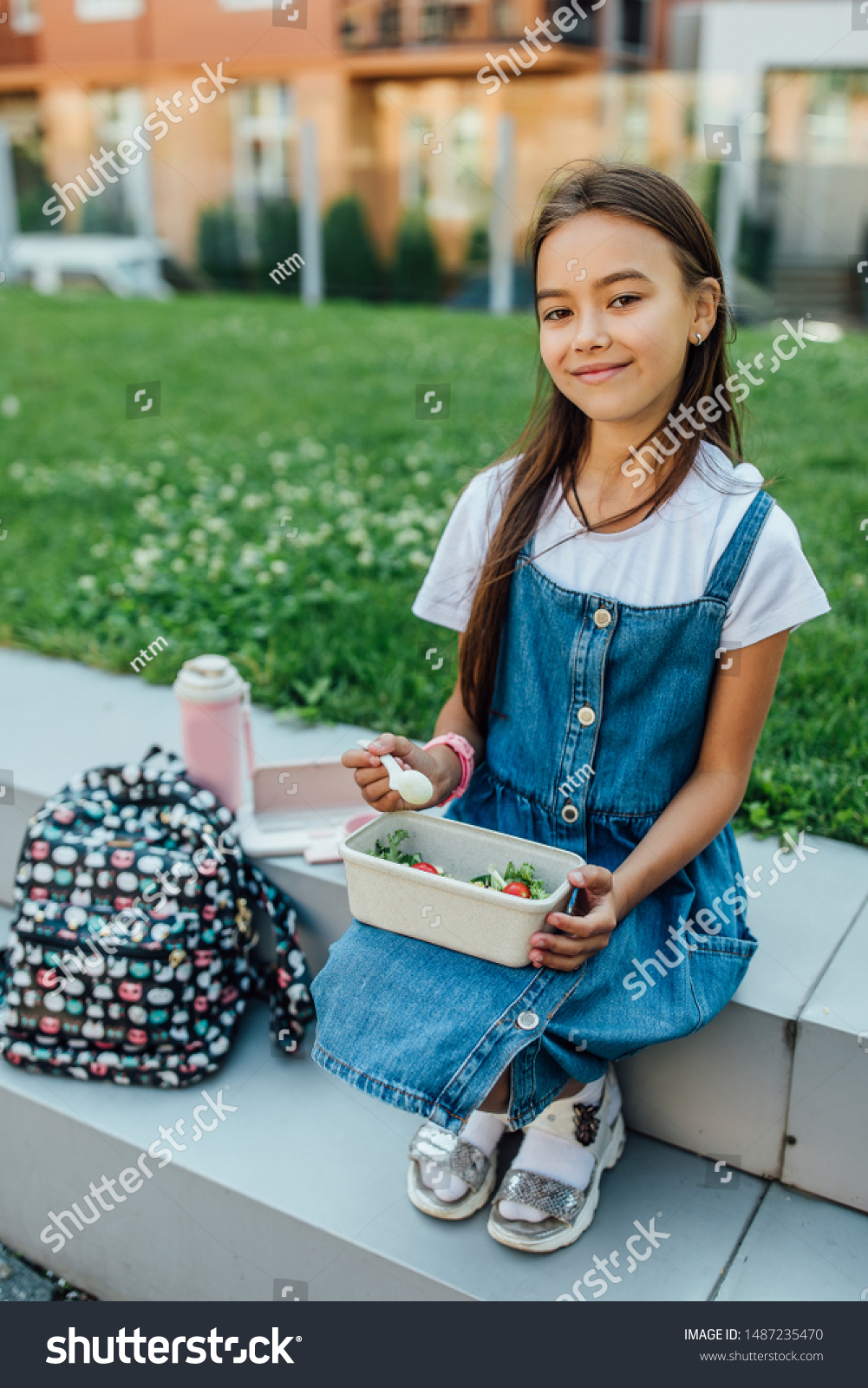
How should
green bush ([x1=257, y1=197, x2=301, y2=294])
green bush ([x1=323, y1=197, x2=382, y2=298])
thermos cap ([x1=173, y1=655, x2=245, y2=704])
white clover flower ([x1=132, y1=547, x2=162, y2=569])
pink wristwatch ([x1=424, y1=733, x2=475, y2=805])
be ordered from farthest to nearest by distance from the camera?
green bush ([x1=257, y1=197, x2=301, y2=294])
green bush ([x1=323, y1=197, x2=382, y2=298])
white clover flower ([x1=132, y1=547, x2=162, y2=569])
thermos cap ([x1=173, y1=655, x2=245, y2=704])
pink wristwatch ([x1=424, y1=733, x2=475, y2=805])

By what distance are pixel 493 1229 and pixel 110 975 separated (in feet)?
2.31

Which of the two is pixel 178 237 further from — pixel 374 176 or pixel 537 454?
pixel 537 454

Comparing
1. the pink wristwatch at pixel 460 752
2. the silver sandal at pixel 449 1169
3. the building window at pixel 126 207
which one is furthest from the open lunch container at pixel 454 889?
the building window at pixel 126 207

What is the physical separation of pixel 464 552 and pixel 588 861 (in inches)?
19.5

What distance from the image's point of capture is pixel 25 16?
18328 millimetres

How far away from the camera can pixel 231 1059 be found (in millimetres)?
1933

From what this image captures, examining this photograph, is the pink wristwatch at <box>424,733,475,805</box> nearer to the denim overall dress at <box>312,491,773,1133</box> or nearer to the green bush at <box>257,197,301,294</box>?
the denim overall dress at <box>312,491,773,1133</box>

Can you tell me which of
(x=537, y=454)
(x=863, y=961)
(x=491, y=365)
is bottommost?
(x=491, y=365)

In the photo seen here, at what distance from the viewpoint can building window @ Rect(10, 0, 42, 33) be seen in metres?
18.2

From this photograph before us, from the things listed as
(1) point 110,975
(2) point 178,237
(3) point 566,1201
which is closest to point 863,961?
(3) point 566,1201

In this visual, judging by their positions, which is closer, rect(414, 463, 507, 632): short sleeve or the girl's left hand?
the girl's left hand

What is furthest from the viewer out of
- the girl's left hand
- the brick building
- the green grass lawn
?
the brick building

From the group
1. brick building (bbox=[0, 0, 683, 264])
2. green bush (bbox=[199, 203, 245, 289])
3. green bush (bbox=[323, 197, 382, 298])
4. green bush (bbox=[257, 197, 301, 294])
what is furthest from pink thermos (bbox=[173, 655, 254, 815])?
green bush (bbox=[199, 203, 245, 289])
